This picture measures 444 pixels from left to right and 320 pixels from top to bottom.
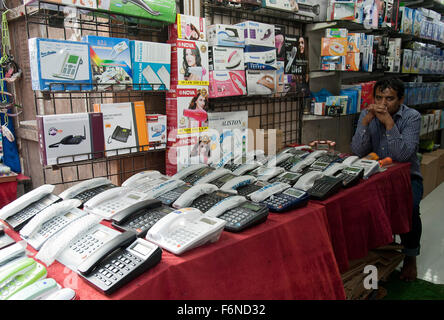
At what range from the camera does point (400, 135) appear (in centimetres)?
246

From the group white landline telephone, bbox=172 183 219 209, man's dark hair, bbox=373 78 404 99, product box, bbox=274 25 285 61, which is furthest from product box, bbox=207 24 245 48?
man's dark hair, bbox=373 78 404 99

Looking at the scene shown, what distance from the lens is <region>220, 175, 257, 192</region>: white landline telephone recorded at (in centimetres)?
156

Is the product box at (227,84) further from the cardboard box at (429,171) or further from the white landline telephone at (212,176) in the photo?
the cardboard box at (429,171)

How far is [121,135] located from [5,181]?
1627 mm

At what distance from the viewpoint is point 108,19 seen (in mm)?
1835

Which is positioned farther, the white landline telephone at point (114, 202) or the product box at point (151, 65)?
the product box at point (151, 65)

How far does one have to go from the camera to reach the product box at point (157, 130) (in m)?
1.88

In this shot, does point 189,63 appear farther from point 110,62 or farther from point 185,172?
point 185,172

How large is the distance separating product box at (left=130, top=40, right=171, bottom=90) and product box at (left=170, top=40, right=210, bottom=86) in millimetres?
72

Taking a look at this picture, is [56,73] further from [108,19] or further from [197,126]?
[197,126]

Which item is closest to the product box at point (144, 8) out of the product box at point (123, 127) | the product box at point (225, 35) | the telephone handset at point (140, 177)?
the product box at point (225, 35)

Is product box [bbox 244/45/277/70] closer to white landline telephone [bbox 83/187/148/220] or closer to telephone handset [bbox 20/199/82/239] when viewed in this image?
white landline telephone [bbox 83/187/148/220]

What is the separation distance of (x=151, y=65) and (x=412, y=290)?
2.39 meters

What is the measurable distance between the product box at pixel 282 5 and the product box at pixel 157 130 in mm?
1158
